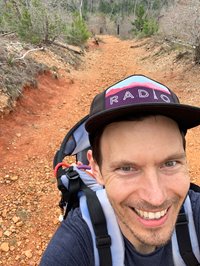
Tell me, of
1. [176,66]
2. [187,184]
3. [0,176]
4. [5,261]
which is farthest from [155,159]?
[176,66]

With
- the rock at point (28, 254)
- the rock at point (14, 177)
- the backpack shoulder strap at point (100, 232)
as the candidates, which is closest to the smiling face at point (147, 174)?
the backpack shoulder strap at point (100, 232)

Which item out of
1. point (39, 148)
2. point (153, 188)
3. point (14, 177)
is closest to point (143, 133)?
point (153, 188)

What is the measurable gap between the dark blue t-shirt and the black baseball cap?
49 centimetres

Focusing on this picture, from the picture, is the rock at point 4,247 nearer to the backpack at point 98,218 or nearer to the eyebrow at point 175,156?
the backpack at point 98,218

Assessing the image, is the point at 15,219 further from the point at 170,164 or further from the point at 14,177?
the point at 170,164

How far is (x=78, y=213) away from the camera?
143cm

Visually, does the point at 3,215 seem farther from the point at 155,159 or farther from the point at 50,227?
the point at 155,159

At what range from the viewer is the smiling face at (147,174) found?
3.88 feet

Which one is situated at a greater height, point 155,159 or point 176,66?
point 155,159

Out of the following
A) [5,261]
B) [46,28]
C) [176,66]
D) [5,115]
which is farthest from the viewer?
[46,28]

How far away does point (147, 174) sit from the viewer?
1.19m

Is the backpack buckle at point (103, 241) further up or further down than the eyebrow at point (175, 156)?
further down

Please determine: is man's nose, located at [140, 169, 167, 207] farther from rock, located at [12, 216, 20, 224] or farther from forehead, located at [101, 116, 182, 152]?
rock, located at [12, 216, 20, 224]

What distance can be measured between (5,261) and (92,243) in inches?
96.2
